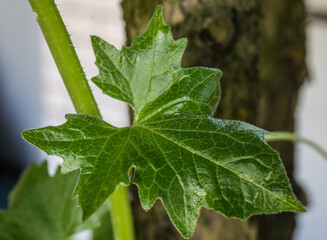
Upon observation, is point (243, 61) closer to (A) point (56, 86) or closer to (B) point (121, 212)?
(B) point (121, 212)

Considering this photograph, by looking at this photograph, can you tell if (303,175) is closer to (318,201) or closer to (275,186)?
(318,201)

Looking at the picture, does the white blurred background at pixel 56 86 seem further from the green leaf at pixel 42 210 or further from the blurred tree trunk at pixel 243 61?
the green leaf at pixel 42 210

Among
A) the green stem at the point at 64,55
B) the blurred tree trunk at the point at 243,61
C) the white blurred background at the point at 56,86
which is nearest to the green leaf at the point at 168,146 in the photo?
the green stem at the point at 64,55

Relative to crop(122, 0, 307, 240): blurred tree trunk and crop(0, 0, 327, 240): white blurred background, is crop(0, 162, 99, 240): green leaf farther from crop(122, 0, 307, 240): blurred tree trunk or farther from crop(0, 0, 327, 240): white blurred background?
crop(0, 0, 327, 240): white blurred background

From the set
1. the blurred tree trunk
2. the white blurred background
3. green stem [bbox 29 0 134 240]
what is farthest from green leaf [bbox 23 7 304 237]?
the white blurred background

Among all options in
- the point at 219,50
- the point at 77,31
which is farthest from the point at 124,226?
the point at 77,31

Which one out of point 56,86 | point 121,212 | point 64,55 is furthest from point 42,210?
point 56,86
